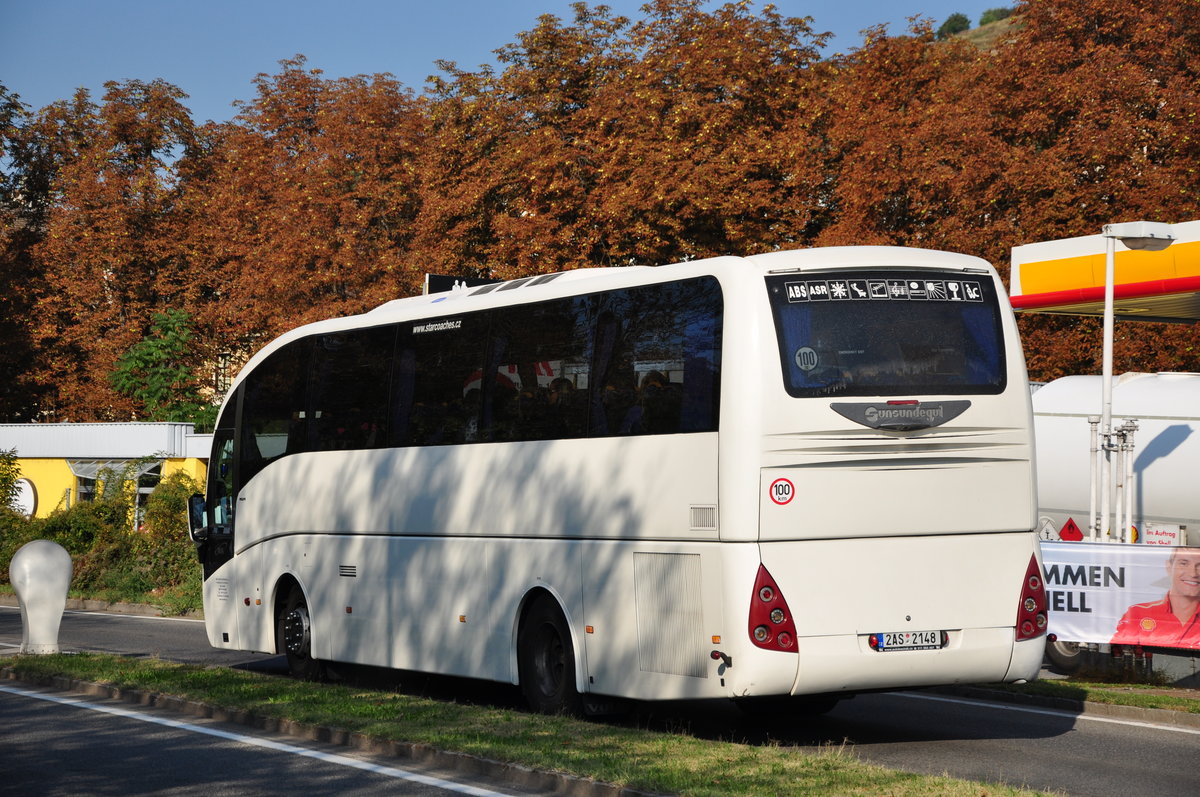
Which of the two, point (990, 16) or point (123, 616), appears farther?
point (990, 16)

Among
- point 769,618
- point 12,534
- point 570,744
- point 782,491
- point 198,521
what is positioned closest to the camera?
point 570,744

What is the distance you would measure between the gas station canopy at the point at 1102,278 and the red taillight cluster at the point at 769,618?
386 inches

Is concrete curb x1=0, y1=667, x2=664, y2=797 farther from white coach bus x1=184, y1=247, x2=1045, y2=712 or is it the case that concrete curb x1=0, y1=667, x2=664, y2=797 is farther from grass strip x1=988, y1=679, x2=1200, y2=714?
grass strip x1=988, y1=679, x2=1200, y2=714

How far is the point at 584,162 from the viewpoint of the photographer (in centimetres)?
3753

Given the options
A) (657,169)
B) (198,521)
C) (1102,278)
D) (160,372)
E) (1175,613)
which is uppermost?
(657,169)

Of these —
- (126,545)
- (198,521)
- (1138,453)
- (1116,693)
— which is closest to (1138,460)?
(1138,453)

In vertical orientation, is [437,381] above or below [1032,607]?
above

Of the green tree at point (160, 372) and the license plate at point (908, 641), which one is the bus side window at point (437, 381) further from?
the green tree at point (160, 372)

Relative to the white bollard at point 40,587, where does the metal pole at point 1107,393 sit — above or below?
above

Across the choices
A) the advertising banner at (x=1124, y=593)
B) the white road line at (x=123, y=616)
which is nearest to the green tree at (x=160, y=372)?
the white road line at (x=123, y=616)

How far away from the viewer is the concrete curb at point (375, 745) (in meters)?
9.33

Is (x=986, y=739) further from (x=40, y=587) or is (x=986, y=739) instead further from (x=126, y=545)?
(x=126, y=545)

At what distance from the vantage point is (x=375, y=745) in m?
11.1

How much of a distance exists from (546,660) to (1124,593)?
22.5 feet
